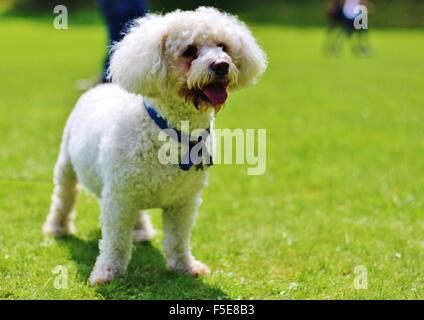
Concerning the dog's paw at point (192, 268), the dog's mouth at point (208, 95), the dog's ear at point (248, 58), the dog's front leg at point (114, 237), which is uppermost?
the dog's ear at point (248, 58)

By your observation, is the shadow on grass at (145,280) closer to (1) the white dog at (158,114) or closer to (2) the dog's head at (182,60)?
(1) the white dog at (158,114)

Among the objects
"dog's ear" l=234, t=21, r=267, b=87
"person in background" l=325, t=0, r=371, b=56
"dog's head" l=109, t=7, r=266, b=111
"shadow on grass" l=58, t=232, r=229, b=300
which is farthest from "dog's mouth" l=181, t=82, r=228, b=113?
"person in background" l=325, t=0, r=371, b=56

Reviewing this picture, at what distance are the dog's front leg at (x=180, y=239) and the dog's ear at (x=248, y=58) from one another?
0.88 metres

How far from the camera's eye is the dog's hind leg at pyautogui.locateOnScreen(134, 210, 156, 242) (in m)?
5.04

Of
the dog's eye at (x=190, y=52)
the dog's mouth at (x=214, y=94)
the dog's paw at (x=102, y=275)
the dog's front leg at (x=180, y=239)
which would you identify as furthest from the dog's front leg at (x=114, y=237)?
the dog's eye at (x=190, y=52)

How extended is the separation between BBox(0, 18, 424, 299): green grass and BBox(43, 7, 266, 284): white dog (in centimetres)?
31

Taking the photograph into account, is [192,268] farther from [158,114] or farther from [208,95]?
[208,95]

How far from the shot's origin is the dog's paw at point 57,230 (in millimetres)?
5027

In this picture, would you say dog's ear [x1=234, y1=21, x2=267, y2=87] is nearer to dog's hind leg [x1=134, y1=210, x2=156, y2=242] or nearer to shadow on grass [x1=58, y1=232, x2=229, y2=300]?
shadow on grass [x1=58, y1=232, x2=229, y2=300]

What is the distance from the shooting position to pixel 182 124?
4004 millimetres

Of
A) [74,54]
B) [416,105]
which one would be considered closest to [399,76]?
[416,105]

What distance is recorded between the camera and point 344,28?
22.0 metres

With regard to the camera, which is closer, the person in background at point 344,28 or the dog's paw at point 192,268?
the dog's paw at point 192,268

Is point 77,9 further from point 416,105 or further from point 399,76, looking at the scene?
point 416,105
